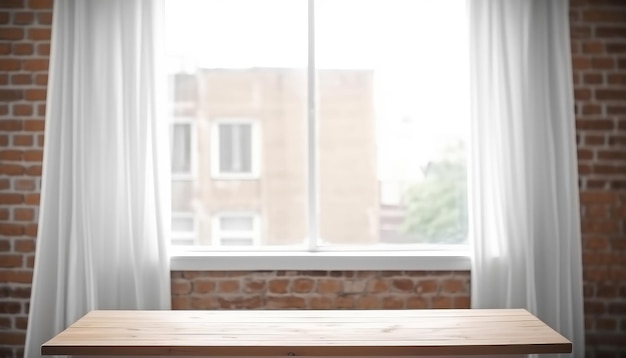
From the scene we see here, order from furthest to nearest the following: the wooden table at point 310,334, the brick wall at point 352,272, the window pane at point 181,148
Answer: the window pane at point 181,148 < the brick wall at point 352,272 < the wooden table at point 310,334

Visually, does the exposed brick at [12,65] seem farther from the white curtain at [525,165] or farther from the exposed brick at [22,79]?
the white curtain at [525,165]

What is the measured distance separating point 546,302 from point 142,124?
2.09m

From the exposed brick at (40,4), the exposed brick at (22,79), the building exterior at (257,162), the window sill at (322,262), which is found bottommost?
the window sill at (322,262)

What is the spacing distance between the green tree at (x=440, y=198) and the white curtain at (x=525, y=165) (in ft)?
0.68

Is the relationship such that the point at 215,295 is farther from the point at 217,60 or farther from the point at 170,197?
the point at 217,60

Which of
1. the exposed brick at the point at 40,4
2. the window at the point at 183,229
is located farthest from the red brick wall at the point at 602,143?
the exposed brick at the point at 40,4

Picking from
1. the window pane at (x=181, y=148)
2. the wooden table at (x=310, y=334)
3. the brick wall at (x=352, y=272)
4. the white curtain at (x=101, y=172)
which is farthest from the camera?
the window pane at (x=181, y=148)

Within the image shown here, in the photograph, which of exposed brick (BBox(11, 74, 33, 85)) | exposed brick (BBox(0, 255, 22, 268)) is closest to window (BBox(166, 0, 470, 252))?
exposed brick (BBox(11, 74, 33, 85))

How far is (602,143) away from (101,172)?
2.41 metres

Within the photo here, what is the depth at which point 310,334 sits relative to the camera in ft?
7.29

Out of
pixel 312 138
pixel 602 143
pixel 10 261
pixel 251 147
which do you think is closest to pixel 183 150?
pixel 251 147

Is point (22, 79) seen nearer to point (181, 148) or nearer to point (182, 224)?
point (181, 148)

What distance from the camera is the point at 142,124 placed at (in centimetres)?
300

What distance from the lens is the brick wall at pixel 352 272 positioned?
3.04 meters
